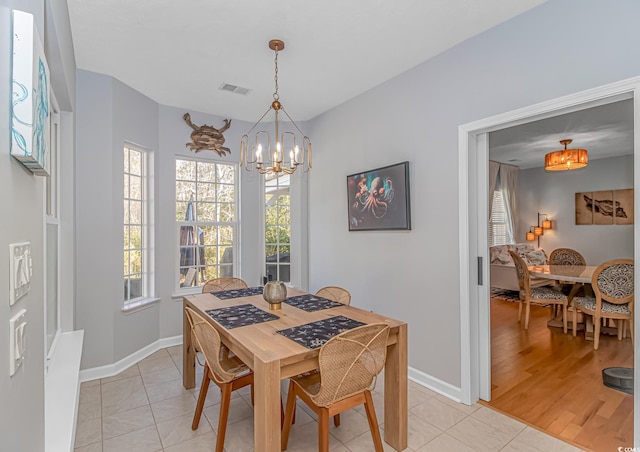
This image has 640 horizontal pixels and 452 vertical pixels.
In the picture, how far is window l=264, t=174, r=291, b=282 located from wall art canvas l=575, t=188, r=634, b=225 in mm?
6077

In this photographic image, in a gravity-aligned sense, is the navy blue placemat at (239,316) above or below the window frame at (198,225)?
below

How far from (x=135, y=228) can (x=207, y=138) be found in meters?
1.40

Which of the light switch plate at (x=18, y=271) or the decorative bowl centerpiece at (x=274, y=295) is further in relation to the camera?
the decorative bowl centerpiece at (x=274, y=295)

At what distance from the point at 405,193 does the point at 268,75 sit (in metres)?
1.72

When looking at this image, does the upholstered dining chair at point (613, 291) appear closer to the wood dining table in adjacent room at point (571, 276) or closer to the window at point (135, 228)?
the wood dining table in adjacent room at point (571, 276)

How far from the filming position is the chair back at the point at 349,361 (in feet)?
5.40

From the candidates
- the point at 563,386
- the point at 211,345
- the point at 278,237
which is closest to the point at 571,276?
the point at 563,386

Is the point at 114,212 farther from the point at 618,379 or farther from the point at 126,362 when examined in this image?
the point at 618,379

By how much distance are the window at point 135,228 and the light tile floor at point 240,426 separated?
106 centimetres

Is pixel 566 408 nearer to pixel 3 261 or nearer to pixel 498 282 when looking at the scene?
pixel 3 261

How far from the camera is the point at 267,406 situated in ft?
5.02

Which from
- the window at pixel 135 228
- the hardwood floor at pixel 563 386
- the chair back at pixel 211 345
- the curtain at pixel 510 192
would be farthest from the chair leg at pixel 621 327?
the window at pixel 135 228

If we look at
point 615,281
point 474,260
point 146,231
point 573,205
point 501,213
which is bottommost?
point 615,281

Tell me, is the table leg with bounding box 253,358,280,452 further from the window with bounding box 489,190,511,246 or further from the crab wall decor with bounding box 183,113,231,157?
the window with bounding box 489,190,511,246
